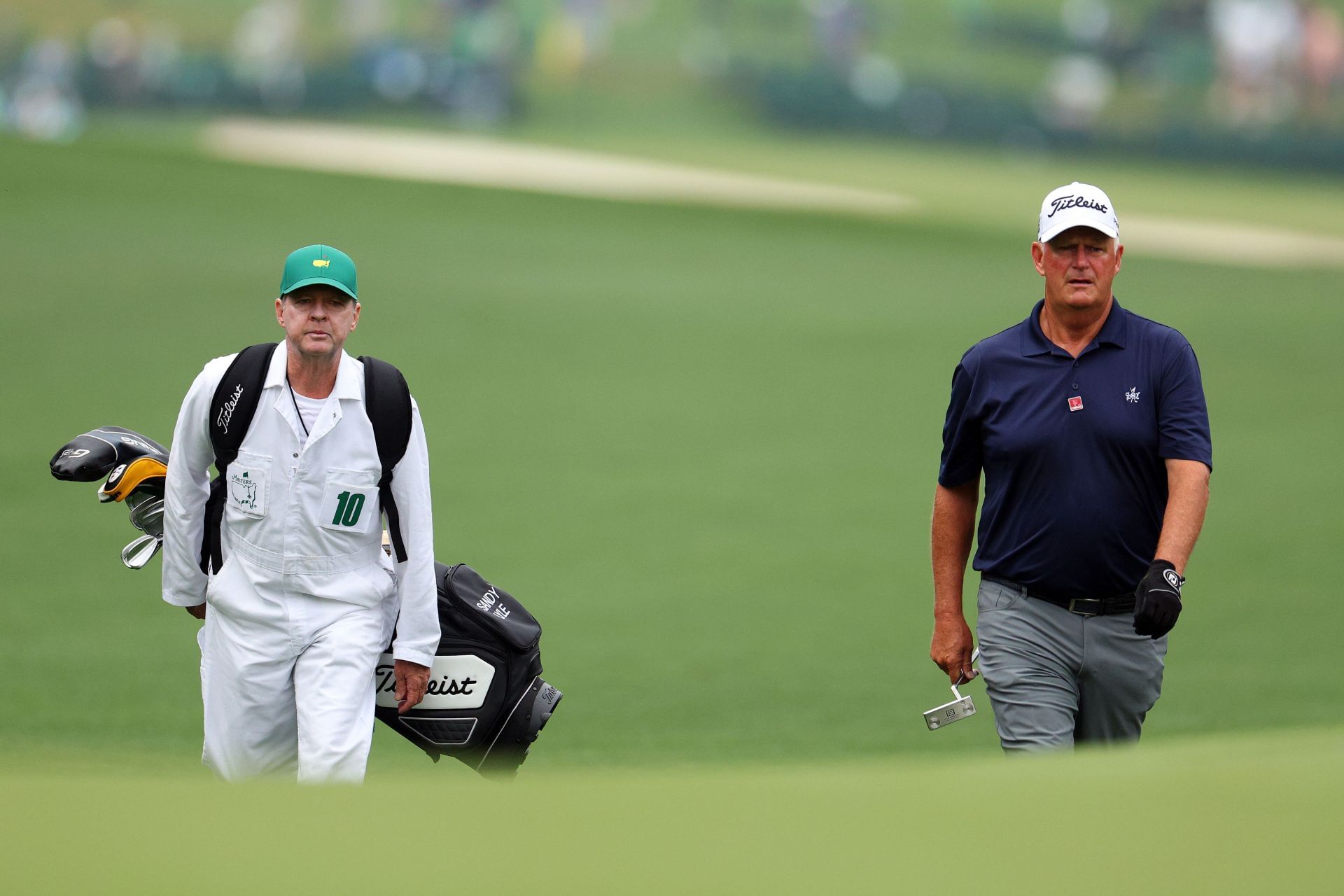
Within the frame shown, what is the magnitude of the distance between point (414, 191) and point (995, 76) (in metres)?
12.5

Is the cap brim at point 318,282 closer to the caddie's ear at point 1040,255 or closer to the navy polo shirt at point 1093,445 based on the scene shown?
the navy polo shirt at point 1093,445

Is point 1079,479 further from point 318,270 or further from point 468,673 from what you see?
point 318,270

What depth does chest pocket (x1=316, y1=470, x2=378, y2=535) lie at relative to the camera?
504 cm

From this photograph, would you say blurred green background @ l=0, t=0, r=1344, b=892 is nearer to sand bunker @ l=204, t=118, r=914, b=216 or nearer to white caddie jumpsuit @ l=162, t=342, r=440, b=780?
sand bunker @ l=204, t=118, r=914, b=216

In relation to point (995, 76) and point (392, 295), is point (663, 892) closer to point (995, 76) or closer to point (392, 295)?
point (392, 295)

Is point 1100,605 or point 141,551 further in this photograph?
point 141,551

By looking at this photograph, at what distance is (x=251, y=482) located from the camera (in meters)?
5.03

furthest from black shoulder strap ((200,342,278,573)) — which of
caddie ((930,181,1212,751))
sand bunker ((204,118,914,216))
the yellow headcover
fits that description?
sand bunker ((204,118,914,216))

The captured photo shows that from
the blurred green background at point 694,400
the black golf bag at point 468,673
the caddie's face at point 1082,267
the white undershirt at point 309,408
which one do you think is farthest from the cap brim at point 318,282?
the caddie's face at point 1082,267

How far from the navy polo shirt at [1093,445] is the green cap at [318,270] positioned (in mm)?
1900

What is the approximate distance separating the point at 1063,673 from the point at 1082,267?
1.22 meters

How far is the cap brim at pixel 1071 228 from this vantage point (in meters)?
5.17

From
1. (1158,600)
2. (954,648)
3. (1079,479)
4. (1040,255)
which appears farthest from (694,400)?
(1158,600)

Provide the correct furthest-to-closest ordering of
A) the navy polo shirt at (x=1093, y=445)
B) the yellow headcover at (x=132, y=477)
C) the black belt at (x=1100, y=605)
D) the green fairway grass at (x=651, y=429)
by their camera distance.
Result: the green fairway grass at (x=651, y=429), the yellow headcover at (x=132, y=477), the black belt at (x=1100, y=605), the navy polo shirt at (x=1093, y=445)
